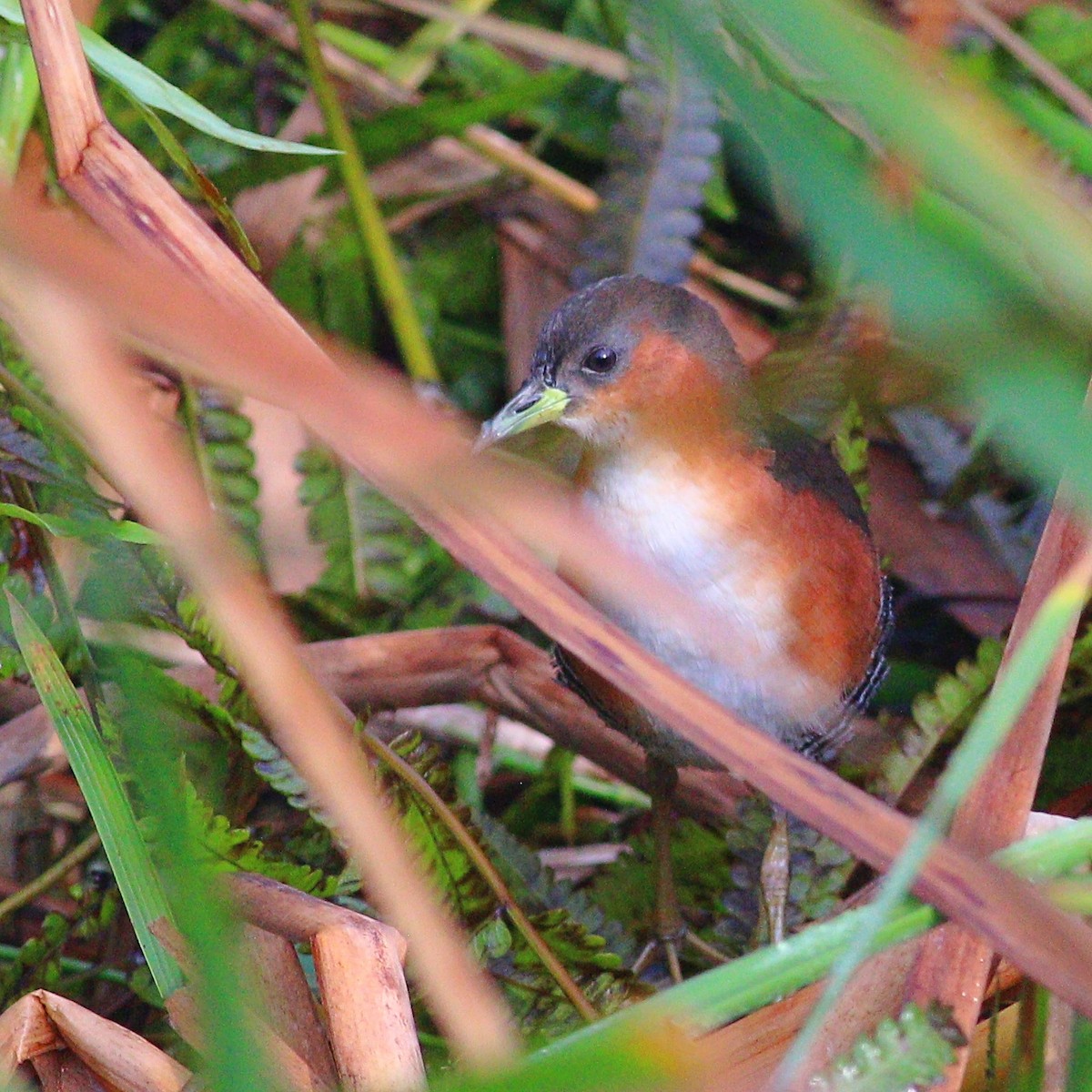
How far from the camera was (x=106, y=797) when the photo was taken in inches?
48.4

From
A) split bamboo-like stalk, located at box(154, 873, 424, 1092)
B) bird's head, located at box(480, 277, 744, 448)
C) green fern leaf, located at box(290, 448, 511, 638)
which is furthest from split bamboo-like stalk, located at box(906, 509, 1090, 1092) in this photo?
green fern leaf, located at box(290, 448, 511, 638)

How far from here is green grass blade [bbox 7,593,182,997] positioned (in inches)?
46.1

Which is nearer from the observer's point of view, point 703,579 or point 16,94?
point 703,579

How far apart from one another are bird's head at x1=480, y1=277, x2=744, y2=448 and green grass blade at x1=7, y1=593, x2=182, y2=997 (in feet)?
1.73

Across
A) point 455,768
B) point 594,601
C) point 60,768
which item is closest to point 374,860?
point 594,601

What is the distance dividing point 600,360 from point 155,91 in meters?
0.55

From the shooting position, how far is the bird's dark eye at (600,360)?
1.58m

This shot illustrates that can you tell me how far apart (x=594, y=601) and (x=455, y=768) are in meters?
0.66

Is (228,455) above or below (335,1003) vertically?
above

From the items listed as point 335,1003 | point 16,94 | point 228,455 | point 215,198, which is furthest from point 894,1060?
point 16,94

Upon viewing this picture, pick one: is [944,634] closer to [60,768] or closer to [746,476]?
[746,476]

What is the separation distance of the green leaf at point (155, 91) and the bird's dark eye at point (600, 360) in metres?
0.40

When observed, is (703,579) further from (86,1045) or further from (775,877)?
(86,1045)

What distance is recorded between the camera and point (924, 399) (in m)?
0.70
